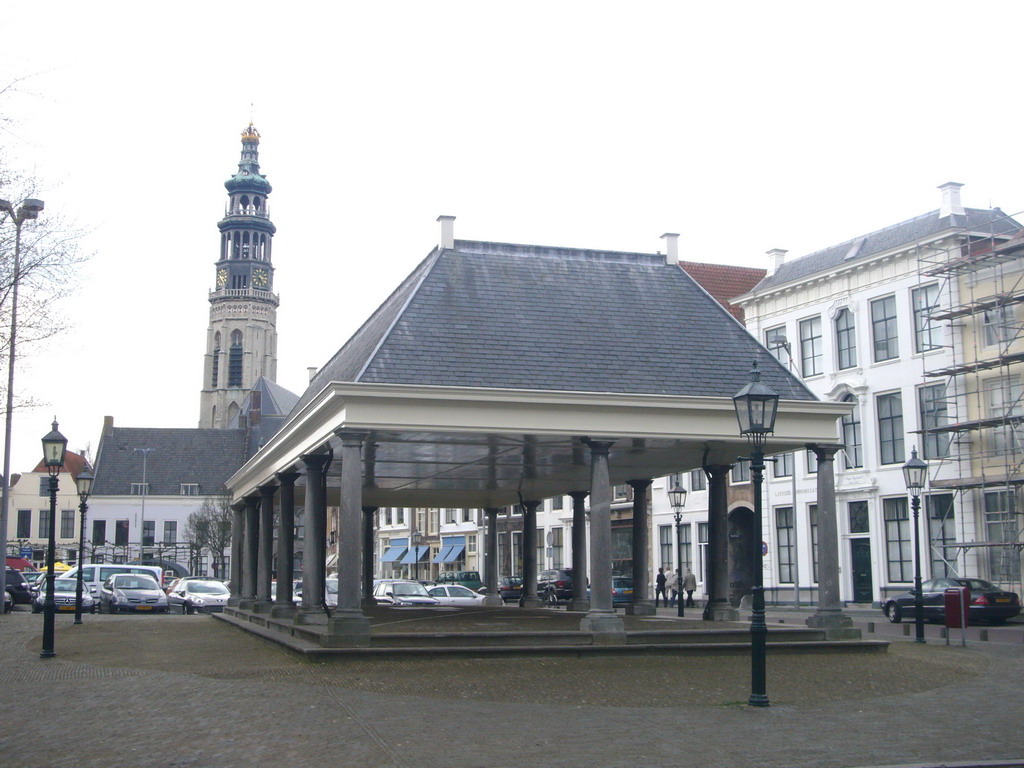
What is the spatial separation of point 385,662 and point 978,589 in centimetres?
2207

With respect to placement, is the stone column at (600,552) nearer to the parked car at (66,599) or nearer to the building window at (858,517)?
the building window at (858,517)

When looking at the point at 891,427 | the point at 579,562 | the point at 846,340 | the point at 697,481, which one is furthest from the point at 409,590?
the point at 846,340

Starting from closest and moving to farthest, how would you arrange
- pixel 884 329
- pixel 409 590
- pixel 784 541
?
pixel 409 590 < pixel 884 329 < pixel 784 541

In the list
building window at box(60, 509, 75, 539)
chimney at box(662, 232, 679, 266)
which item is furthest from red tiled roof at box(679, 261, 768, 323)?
building window at box(60, 509, 75, 539)

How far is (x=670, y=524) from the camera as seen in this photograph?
53.8m

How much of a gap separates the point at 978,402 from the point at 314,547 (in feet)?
82.7

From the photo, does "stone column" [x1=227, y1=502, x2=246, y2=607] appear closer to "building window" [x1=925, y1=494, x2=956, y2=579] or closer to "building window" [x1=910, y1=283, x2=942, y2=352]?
"building window" [x1=925, y1=494, x2=956, y2=579]

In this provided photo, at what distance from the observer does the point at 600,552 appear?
20.0 m

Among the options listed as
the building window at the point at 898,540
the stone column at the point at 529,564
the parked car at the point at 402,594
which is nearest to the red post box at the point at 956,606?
the stone column at the point at 529,564

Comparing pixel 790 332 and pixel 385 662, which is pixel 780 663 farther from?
pixel 790 332

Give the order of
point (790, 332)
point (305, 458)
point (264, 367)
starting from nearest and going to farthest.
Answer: point (305, 458), point (790, 332), point (264, 367)

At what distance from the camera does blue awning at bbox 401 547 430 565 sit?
8125 cm

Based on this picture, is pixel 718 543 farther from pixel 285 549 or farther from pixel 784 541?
pixel 784 541

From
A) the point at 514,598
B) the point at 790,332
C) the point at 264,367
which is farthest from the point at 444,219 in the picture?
the point at 264,367
